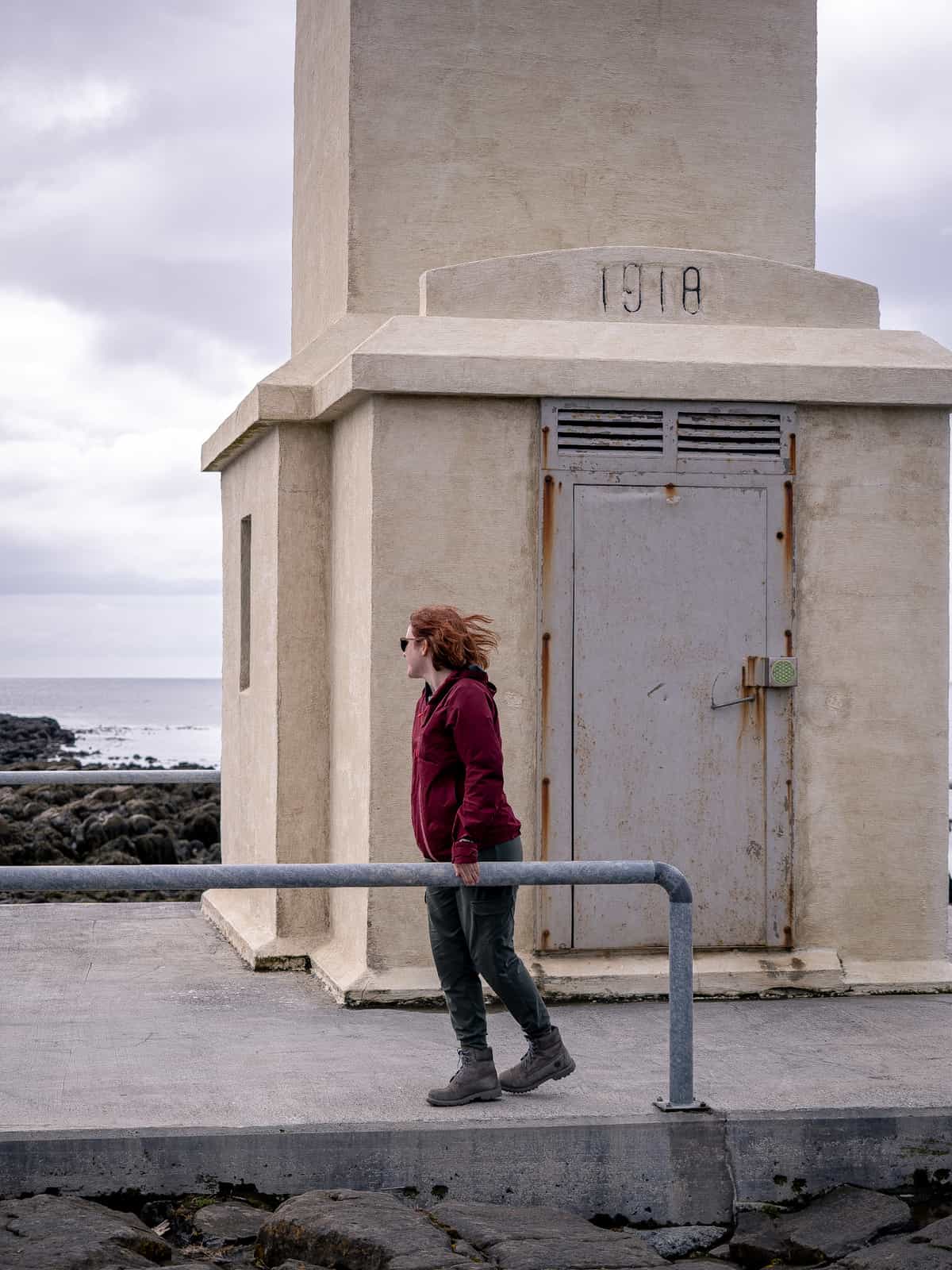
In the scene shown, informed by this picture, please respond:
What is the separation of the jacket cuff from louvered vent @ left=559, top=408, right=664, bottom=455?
2793 mm

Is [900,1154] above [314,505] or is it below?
below

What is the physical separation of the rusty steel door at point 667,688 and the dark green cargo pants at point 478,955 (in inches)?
66.9

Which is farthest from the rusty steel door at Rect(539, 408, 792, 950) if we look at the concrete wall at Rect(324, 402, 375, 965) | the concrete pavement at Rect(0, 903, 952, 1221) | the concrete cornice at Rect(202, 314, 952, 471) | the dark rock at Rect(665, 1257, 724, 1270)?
the dark rock at Rect(665, 1257, 724, 1270)

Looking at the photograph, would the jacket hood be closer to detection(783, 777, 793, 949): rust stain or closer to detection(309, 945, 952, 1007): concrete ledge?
detection(309, 945, 952, 1007): concrete ledge

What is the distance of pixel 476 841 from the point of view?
584 centimetres

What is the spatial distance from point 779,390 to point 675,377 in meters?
0.51

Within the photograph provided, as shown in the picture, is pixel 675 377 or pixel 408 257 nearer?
pixel 675 377

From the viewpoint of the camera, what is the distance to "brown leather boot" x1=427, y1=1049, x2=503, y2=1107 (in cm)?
590

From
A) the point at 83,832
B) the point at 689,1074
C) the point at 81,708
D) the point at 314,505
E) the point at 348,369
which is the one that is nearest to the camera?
the point at 689,1074

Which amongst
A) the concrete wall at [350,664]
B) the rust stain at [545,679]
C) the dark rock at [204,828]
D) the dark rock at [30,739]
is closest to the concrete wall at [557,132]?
the concrete wall at [350,664]

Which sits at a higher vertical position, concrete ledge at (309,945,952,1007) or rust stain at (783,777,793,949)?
rust stain at (783,777,793,949)

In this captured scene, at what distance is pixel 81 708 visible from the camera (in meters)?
121

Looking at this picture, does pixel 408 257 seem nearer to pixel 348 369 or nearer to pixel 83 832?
pixel 348 369

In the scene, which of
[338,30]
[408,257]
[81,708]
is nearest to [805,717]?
[408,257]
